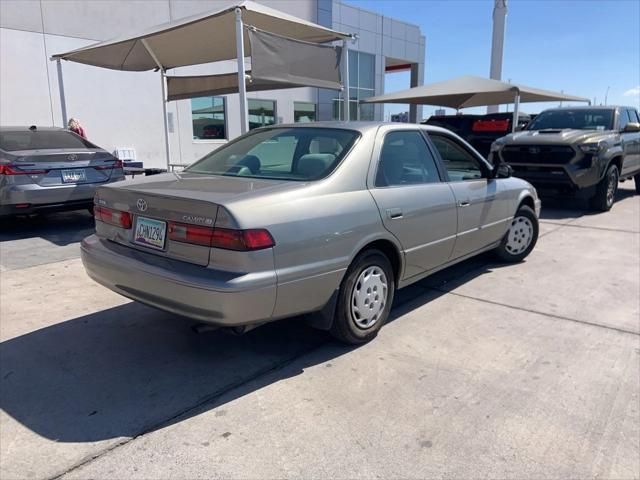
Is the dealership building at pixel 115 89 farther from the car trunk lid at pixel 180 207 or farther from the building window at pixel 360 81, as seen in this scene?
the car trunk lid at pixel 180 207

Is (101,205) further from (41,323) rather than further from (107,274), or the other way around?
(41,323)

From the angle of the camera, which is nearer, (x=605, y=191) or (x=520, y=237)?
(x=520, y=237)

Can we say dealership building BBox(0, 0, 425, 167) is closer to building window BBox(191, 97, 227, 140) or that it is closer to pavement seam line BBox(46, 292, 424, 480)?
building window BBox(191, 97, 227, 140)

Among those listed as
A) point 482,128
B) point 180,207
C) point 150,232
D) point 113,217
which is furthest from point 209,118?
point 180,207

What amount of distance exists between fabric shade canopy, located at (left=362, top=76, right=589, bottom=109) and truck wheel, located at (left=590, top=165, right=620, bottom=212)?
3.70m

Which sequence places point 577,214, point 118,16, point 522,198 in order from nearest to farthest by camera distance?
point 522,198, point 577,214, point 118,16

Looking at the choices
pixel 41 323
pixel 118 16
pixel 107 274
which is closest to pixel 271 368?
pixel 107 274

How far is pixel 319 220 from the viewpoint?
120 inches

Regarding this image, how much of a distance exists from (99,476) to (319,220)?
1.75 meters

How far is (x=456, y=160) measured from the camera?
4.79 m

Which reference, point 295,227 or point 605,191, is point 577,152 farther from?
point 295,227

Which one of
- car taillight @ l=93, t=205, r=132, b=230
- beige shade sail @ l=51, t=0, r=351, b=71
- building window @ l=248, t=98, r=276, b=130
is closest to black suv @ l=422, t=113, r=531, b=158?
beige shade sail @ l=51, t=0, r=351, b=71

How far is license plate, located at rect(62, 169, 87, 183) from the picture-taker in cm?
696

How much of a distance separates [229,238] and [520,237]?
4.07 m
